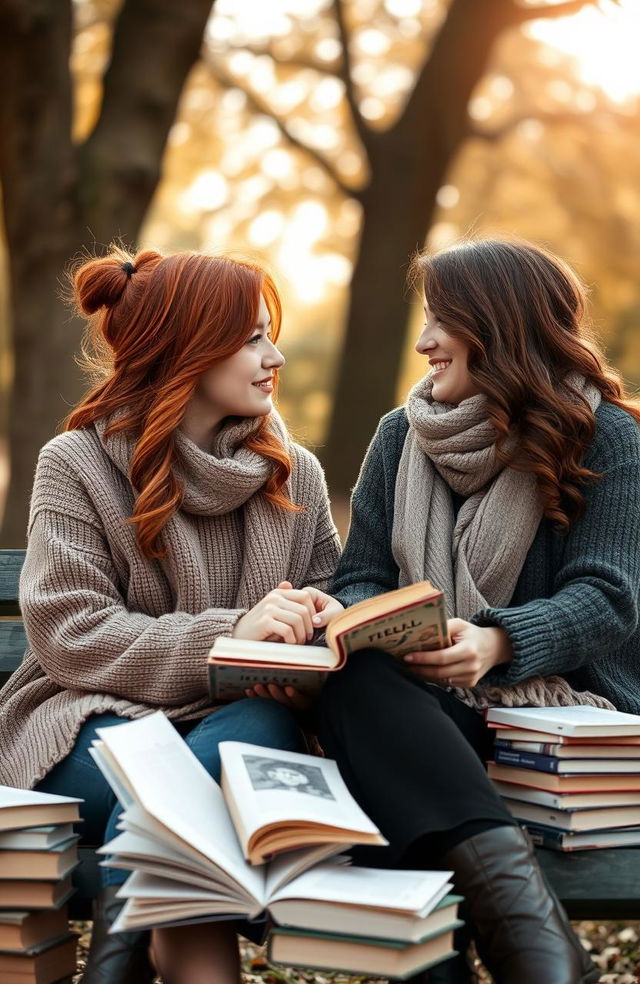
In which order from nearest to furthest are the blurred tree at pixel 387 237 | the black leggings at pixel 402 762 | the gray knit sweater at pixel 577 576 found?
1. the black leggings at pixel 402 762
2. the gray knit sweater at pixel 577 576
3. the blurred tree at pixel 387 237

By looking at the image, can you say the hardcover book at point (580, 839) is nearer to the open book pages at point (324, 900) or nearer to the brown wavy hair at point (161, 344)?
the open book pages at point (324, 900)

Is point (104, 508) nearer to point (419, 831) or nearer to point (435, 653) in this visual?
point (435, 653)

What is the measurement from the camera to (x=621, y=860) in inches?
103

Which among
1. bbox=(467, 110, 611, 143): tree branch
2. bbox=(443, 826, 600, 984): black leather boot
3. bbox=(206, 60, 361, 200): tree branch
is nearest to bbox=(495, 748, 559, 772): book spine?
bbox=(443, 826, 600, 984): black leather boot

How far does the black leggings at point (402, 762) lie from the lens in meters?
2.33

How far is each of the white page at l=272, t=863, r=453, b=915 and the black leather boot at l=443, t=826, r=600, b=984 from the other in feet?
0.26

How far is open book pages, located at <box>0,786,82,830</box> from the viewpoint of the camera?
2383 millimetres

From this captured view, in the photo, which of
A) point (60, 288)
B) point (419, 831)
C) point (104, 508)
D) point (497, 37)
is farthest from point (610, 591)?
point (497, 37)

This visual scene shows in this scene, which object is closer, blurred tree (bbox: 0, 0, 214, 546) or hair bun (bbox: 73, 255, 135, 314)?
hair bun (bbox: 73, 255, 135, 314)

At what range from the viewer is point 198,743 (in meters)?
2.66

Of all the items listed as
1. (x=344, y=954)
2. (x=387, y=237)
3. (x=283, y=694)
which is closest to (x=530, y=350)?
(x=283, y=694)

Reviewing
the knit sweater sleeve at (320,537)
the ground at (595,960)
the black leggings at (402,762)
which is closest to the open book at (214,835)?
the black leggings at (402,762)

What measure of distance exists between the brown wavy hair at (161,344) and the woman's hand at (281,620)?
1.30 ft

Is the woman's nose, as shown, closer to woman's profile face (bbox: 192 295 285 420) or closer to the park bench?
woman's profile face (bbox: 192 295 285 420)
